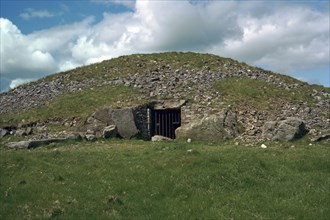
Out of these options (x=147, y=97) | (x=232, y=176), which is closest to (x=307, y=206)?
(x=232, y=176)

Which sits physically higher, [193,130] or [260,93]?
[260,93]

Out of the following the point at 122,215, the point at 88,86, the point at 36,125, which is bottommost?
the point at 122,215

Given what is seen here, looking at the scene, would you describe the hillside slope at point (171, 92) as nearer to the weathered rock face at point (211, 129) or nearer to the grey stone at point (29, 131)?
the weathered rock face at point (211, 129)

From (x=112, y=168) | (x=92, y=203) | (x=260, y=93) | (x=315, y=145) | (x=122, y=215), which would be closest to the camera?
(x=122, y=215)

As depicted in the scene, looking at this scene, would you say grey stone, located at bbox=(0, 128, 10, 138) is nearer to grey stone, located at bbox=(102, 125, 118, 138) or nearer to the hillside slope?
the hillside slope

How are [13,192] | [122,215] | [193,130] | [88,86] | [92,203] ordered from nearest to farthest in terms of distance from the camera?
[122,215], [92,203], [13,192], [193,130], [88,86]

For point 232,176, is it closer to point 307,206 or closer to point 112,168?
point 307,206

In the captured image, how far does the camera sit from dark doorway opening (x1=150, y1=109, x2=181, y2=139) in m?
36.7

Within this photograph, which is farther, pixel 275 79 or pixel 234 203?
pixel 275 79

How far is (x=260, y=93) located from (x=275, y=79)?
524 cm

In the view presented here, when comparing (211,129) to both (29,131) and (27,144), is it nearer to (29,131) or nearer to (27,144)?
(27,144)

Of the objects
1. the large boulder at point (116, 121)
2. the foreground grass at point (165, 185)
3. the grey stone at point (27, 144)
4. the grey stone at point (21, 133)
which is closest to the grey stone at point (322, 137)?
the foreground grass at point (165, 185)

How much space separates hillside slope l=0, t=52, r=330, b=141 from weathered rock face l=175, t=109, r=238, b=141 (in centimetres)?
133

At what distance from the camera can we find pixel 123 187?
700 inches
